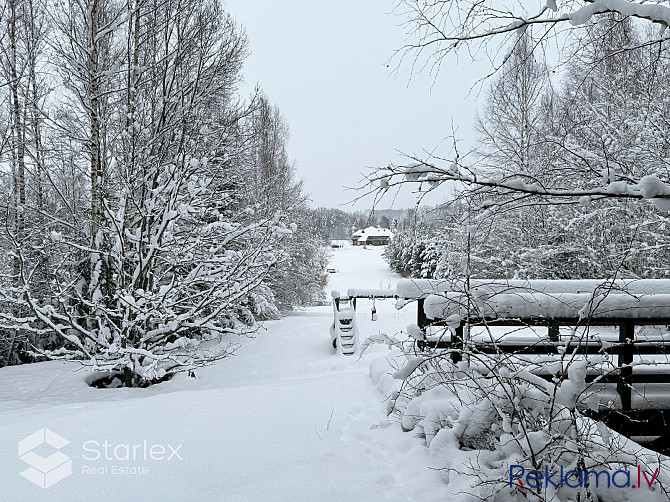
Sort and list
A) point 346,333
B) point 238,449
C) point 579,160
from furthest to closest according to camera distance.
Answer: point 346,333 < point 579,160 < point 238,449

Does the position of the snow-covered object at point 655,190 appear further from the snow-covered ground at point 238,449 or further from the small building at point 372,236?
the small building at point 372,236

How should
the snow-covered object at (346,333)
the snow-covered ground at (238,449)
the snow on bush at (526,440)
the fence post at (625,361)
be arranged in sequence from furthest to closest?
the snow-covered object at (346,333), the fence post at (625,361), the snow-covered ground at (238,449), the snow on bush at (526,440)

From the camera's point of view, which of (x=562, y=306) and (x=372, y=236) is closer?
(x=562, y=306)

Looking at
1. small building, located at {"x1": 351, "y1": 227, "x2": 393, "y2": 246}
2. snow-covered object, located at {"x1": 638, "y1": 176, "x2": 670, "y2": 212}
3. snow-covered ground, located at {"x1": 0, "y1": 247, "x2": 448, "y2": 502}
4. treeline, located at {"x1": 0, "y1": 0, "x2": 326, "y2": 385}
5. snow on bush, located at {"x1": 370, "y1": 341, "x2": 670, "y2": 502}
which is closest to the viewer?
snow-covered object, located at {"x1": 638, "y1": 176, "x2": 670, "y2": 212}

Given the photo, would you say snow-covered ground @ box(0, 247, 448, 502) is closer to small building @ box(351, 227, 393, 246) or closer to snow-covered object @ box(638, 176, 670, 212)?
snow-covered object @ box(638, 176, 670, 212)

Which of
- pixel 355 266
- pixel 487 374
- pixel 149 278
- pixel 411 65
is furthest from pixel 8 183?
pixel 355 266

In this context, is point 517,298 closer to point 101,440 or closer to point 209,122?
point 101,440

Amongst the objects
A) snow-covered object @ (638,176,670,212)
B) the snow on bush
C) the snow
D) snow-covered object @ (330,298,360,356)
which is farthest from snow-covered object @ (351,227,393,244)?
snow-covered object @ (638,176,670,212)

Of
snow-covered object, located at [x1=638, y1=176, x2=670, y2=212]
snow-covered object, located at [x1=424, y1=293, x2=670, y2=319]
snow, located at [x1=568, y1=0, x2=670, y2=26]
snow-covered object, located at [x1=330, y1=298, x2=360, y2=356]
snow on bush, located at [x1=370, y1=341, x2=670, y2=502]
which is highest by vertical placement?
snow, located at [x1=568, y1=0, x2=670, y2=26]

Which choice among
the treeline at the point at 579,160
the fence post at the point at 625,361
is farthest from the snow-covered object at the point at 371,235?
the fence post at the point at 625,361

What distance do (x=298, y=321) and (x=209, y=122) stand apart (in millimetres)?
5959

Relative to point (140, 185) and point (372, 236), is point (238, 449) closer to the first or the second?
point (140, 185)

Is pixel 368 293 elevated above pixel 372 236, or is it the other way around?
pixel 372 236

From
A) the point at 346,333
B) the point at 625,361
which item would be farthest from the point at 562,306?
the point at 346,333
